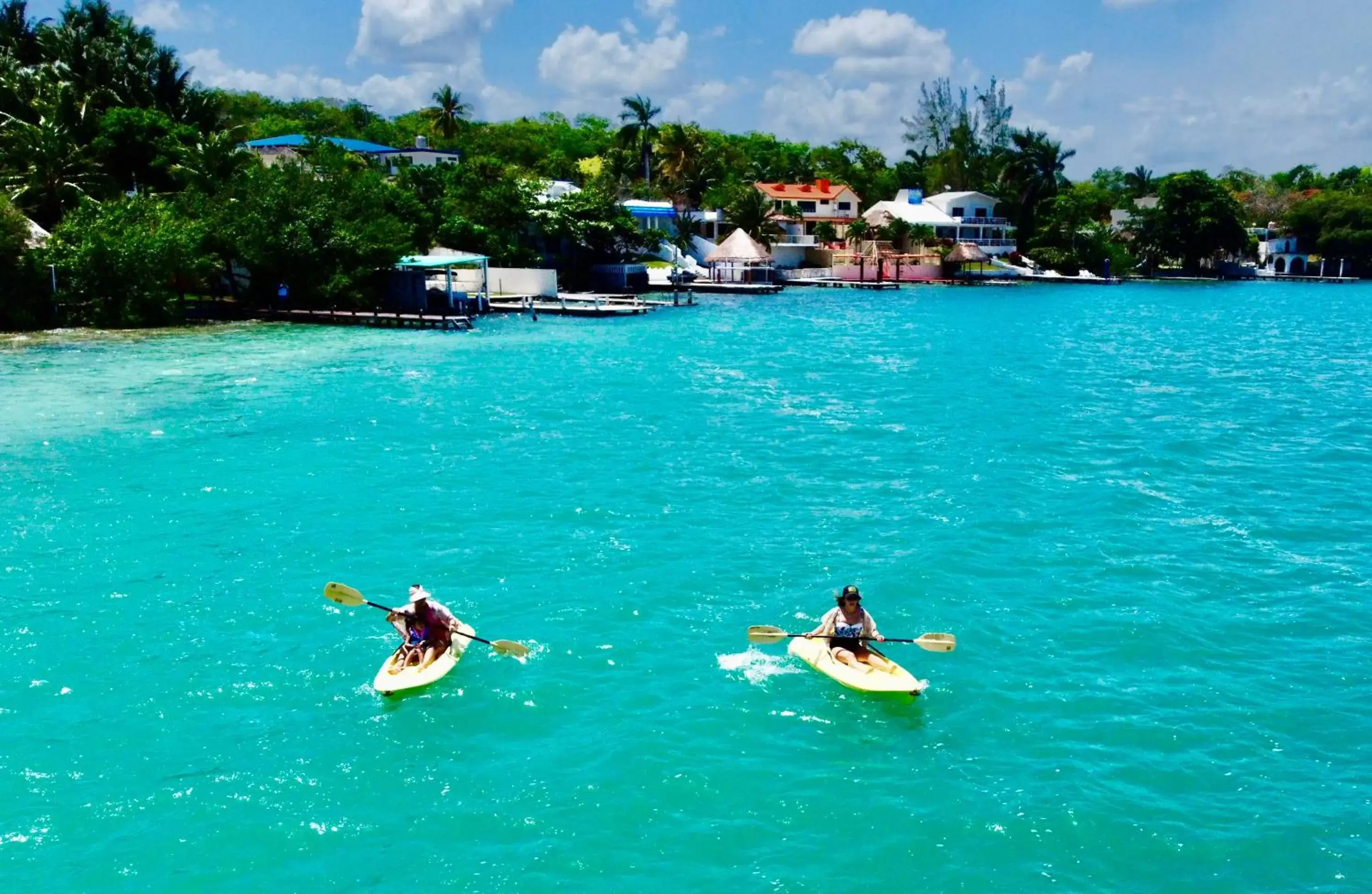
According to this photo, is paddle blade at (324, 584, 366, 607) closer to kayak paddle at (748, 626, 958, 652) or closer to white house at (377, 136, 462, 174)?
kayak paddle at (748, 626, 958, 652)

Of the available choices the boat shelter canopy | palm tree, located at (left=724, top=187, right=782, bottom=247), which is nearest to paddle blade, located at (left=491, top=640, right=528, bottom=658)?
the boat shelter canopy

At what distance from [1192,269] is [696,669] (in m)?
137

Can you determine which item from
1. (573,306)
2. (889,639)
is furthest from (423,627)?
(573,306)

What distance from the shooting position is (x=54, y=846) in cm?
1247

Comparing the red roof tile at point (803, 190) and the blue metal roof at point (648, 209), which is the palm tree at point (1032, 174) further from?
the blue metal roof at point (648, 209)

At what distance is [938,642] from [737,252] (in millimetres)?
81023

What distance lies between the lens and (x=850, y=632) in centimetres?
1647

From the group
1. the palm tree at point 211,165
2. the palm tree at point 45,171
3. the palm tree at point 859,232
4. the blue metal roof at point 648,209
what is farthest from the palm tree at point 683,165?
the palm tree at point 45,171

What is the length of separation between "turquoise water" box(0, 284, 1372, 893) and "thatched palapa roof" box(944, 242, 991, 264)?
78498 millimetres

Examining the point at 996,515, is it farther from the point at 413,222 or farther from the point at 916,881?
the point at 413,222

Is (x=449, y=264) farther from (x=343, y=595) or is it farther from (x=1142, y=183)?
(x=1142, y=183)

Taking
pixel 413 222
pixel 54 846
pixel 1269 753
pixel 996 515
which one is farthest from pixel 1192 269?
pixel 54 846

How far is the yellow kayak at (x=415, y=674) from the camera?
620 inches

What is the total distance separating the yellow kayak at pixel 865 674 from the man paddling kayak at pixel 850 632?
5.2 inches
